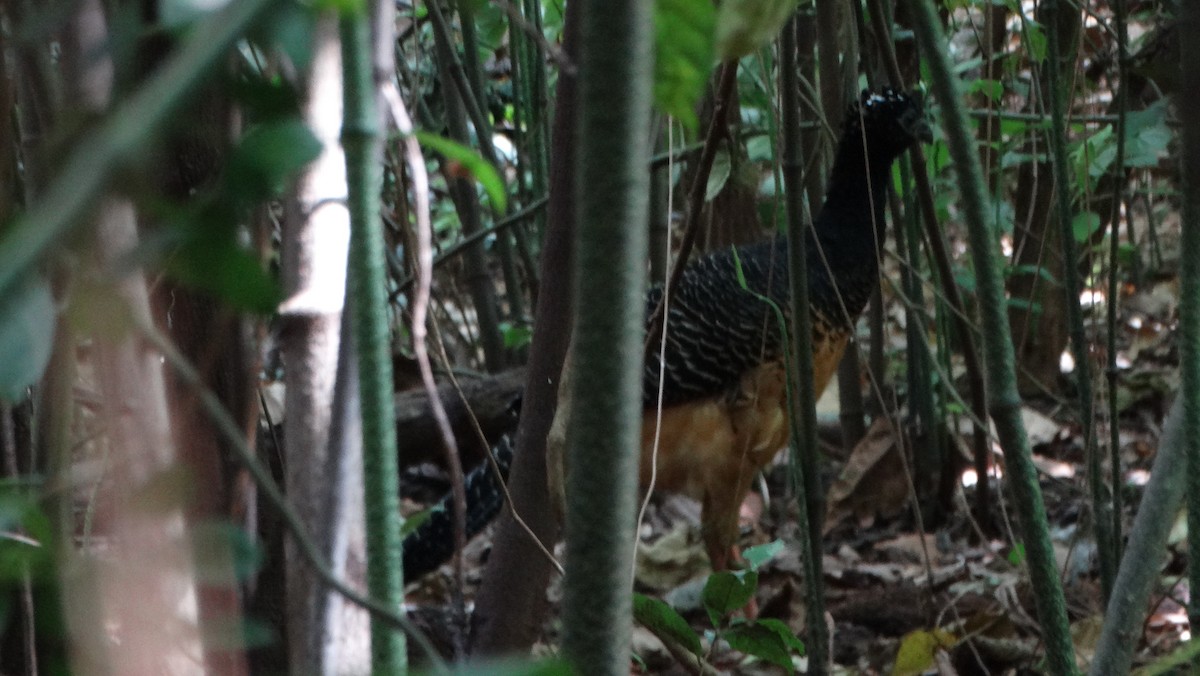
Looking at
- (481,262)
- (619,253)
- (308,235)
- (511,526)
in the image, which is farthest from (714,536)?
(619,253)

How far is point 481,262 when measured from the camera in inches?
177

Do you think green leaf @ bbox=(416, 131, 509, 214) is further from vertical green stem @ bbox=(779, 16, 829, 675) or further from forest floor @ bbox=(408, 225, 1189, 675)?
forest floor @ bbox=(408, 225, 1189, 675)

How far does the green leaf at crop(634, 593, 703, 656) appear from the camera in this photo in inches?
74.1

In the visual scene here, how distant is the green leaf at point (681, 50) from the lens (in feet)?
2.54

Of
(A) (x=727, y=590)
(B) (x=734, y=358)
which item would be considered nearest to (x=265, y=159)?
(A) (x=727, y=590)

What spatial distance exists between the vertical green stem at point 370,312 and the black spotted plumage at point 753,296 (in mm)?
3257

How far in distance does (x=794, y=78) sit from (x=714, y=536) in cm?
270

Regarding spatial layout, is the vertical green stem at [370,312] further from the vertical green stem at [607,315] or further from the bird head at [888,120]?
the bird head at [888,120]

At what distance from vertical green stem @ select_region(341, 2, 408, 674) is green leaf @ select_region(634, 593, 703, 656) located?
44.8 inches

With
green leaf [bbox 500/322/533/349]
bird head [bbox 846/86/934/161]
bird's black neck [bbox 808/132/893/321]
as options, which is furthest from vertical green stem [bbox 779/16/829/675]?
bird's black neck [bbox 808/132/893/321]

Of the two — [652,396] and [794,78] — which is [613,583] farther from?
[652,396]

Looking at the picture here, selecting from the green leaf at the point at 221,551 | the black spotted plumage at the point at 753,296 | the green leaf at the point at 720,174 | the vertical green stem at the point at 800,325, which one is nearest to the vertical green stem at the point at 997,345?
the vertical green stem at the point at 800,325

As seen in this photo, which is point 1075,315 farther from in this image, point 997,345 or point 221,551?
point 221,551

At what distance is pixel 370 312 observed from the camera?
0.74m
